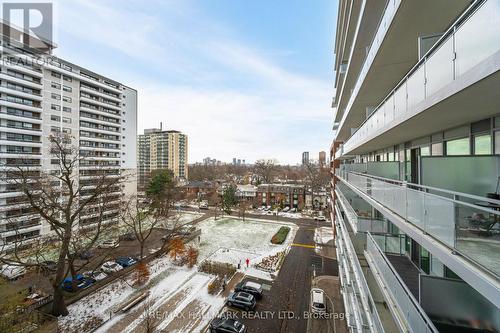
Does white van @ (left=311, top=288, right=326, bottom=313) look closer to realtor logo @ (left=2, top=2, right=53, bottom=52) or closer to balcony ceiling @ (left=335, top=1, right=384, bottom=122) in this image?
balcony ceiling @ (left=335, top=1, right=384, bottom=122)

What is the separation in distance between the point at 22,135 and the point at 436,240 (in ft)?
116

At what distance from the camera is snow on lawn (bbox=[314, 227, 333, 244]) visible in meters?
24.7

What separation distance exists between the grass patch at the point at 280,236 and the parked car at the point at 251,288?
31.7 feet

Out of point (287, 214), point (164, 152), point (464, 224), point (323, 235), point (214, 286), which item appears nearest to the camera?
point (464, 224)

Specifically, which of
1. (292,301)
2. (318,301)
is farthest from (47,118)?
(318,301)

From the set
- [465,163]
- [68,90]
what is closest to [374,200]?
[465,163]

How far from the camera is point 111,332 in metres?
10.8

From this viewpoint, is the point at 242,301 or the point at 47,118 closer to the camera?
the point at 242,301

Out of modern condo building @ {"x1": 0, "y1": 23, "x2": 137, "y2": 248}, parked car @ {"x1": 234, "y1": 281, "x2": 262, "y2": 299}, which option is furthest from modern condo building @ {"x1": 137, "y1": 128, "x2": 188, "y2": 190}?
parked car @ {"x1": 234, "y1": 281, "x2": 262, "y2": 299}

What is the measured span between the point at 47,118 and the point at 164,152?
57.5 metres

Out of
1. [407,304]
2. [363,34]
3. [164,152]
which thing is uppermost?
[164,152]

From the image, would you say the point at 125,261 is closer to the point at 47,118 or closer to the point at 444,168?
the point at 47,118

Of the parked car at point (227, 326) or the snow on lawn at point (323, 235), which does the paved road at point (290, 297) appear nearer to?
the parked car at point (227, 326)

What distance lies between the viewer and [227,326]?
35.1ft
